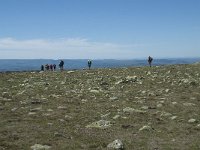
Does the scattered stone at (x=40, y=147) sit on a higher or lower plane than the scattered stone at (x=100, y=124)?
lower

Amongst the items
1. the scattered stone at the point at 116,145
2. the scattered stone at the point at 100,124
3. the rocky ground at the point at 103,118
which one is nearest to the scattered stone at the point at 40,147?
the rocky ground at the point at 103,118

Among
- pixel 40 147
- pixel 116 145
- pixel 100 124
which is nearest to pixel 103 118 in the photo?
pixel 100 124

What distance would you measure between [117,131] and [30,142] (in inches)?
173

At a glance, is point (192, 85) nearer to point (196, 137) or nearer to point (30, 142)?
point (196, 137)

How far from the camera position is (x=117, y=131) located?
65.9ft

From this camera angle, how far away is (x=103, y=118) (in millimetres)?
23297

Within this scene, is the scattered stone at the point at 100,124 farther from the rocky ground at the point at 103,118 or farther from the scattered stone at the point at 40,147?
the scattered stone at the point at 40,147

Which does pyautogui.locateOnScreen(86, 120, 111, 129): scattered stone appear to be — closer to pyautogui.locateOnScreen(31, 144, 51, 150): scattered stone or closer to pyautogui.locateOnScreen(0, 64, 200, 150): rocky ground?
pyautogui.locateOnScreen(0, 64, 200, 150): rocky ground

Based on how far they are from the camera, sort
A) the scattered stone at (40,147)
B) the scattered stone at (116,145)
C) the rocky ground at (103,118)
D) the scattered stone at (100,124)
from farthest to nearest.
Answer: the scattered stone at (100,124)
the rocky ground at (103,118)
the scattered stone at (116,145)
the scattered stone at (40,147)

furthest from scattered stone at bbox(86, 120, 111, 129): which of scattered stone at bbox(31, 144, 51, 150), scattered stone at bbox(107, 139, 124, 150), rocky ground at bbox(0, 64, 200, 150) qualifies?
scattered stone at bbox(31, 144, 51, 150)

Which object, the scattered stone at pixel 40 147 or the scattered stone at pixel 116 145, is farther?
the scattered stone at pixel 116 145

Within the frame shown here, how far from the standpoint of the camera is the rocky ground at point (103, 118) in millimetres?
17734

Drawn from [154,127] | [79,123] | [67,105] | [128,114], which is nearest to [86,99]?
[67,105]

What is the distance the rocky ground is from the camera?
58.2ft
